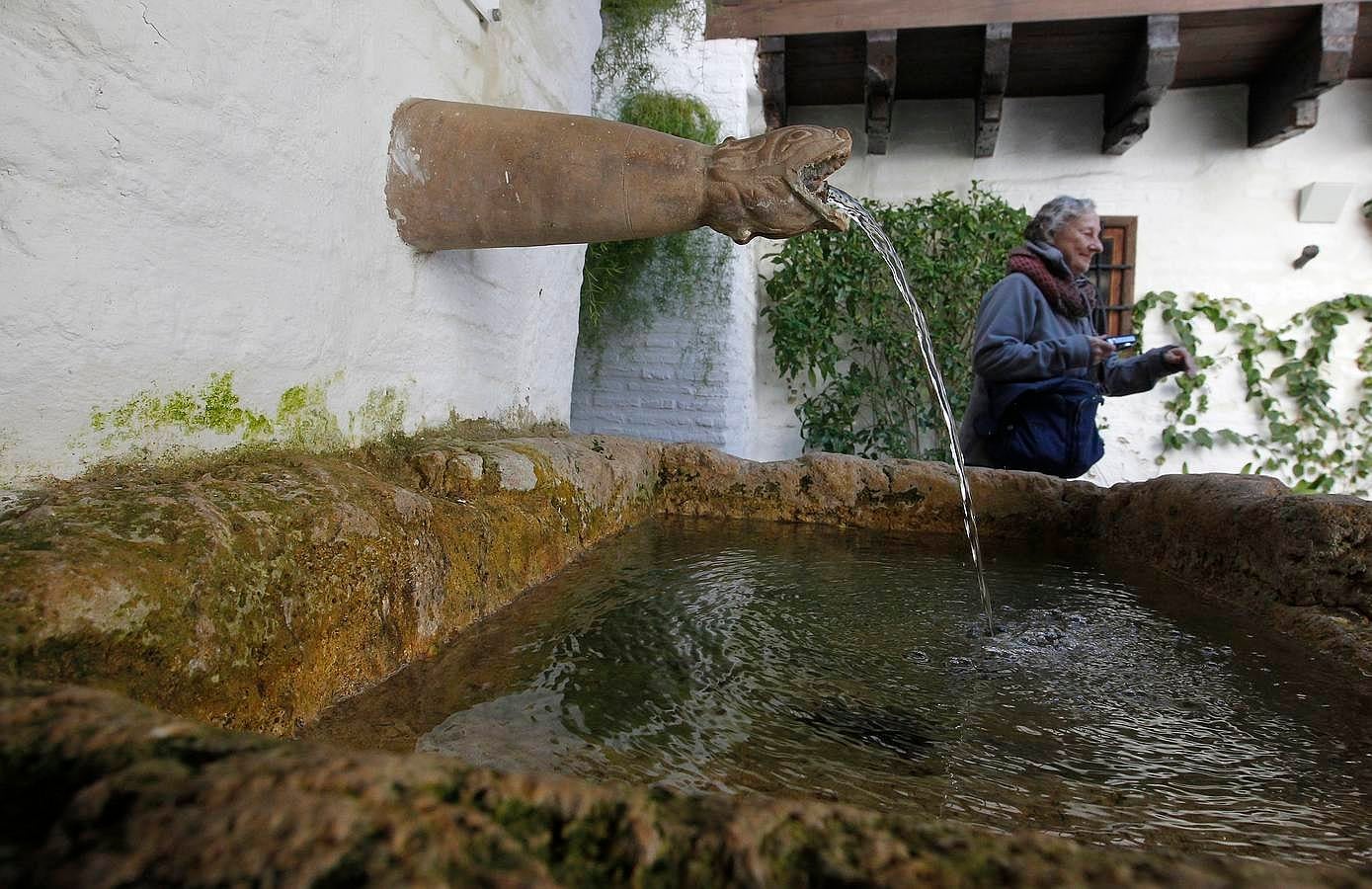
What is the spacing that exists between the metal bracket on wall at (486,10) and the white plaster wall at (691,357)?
2620 millimetres

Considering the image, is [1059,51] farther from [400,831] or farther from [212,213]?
[400,831]

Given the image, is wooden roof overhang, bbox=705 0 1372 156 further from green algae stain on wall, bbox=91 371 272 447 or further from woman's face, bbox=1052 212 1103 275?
green algae stain on wall, bbox=91 371 272 447

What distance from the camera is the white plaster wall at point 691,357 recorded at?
15.6 ft

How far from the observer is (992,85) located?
467cm

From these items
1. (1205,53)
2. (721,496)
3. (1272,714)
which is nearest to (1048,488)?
(721,496)

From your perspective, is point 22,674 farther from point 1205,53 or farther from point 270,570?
point 1205,53

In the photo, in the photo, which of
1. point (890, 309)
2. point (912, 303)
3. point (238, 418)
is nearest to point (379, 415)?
point (238, 418)

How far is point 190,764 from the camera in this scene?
46 centimetres

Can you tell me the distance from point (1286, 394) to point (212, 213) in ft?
19.1

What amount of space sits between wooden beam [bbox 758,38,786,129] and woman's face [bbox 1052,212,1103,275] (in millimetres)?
2062

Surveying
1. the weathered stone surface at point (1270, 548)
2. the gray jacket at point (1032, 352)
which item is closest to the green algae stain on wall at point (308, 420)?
the weathered stone surface at point (1270, 548)

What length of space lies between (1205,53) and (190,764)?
583 cm

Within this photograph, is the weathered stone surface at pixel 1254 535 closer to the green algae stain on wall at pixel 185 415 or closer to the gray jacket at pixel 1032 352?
the gray jacket at pixel 1032 352

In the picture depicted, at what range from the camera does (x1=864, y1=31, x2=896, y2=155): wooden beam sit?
4.49 metres
